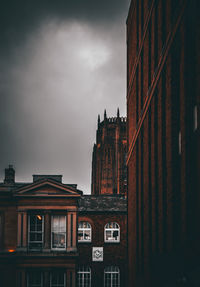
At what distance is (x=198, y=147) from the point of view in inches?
548

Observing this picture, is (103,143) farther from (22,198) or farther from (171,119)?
(171,119)

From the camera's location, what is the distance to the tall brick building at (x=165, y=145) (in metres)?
15.3

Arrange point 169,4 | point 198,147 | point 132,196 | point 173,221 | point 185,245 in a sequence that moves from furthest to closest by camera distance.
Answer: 1. point 132,196
2. point 169,4
3. point 173,221
4. point 185,245
5. point 198,147

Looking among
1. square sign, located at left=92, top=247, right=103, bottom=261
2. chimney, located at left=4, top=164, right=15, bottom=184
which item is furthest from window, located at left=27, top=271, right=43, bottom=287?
chimney, located at left=4, top=164, right=15, bottom=184

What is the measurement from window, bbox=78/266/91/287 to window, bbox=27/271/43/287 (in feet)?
15.0

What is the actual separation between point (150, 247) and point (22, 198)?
1503cm

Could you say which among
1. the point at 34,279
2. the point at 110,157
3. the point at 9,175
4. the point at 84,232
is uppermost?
the point at 110,157

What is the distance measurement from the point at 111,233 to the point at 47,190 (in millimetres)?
7126

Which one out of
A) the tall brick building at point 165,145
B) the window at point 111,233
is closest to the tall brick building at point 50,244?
the window at point 111,233

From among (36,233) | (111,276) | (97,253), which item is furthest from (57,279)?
(111,276)

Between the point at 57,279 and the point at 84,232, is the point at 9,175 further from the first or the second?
the point at 57,279

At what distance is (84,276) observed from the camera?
37750 mm

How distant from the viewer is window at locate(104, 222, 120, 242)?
Answer: 38.6 metres

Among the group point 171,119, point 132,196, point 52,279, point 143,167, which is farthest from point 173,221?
point 52,279
